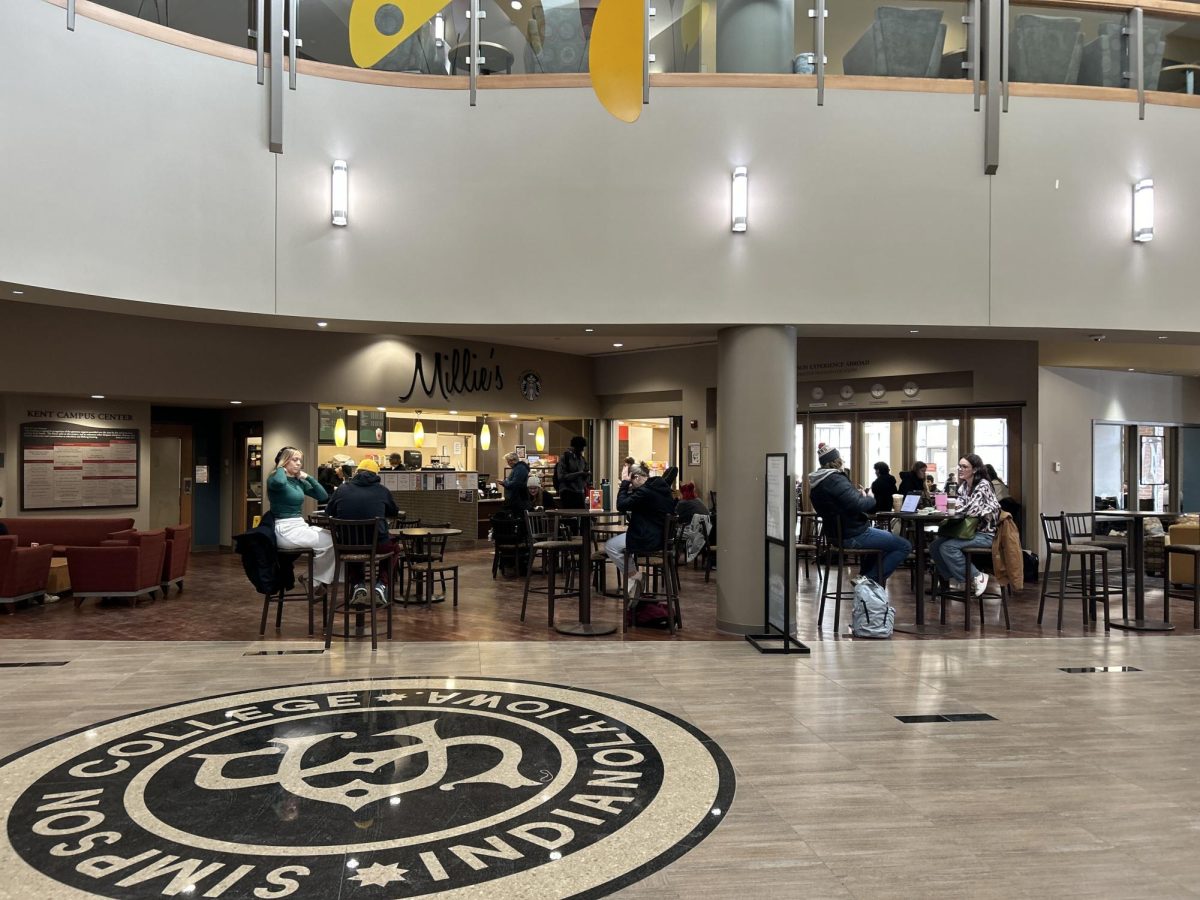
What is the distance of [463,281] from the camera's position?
709 centimetres

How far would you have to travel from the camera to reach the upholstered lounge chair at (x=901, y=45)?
707 cm

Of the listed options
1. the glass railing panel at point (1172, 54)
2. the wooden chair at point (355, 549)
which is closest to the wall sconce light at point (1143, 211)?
the glass railing panel at point (1172, 54)

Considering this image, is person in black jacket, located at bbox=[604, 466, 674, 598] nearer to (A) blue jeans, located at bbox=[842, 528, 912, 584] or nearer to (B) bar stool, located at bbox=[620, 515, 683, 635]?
(B) bar stool, located at bbox=[620, 515, 683, 635]

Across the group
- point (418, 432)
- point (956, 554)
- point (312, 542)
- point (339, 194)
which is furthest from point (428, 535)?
point (418, 432)

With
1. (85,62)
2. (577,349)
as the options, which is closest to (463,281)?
(85,62)

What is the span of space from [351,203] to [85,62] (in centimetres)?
208

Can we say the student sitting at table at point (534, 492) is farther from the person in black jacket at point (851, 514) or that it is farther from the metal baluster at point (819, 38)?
the metal baluster at point (819, 38)

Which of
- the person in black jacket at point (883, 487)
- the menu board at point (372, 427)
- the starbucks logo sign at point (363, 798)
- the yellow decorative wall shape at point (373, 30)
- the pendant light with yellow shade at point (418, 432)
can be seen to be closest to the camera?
the starbucks logo sign at point (363, 798)

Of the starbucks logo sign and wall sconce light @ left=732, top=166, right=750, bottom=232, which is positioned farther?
wall sconce light @ left=732, top=166, right=750, bottom=232

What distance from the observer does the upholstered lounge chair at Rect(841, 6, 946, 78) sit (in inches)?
278

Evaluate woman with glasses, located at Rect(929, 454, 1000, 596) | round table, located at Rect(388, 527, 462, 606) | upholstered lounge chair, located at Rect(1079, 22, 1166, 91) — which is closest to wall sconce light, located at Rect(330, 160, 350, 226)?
round table, located at Rect(388, 527, 462, 606)

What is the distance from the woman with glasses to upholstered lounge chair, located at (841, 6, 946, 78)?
3410 mm

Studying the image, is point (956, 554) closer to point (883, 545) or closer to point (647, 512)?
point (883, 545)

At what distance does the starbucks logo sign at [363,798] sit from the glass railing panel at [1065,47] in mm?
6250
